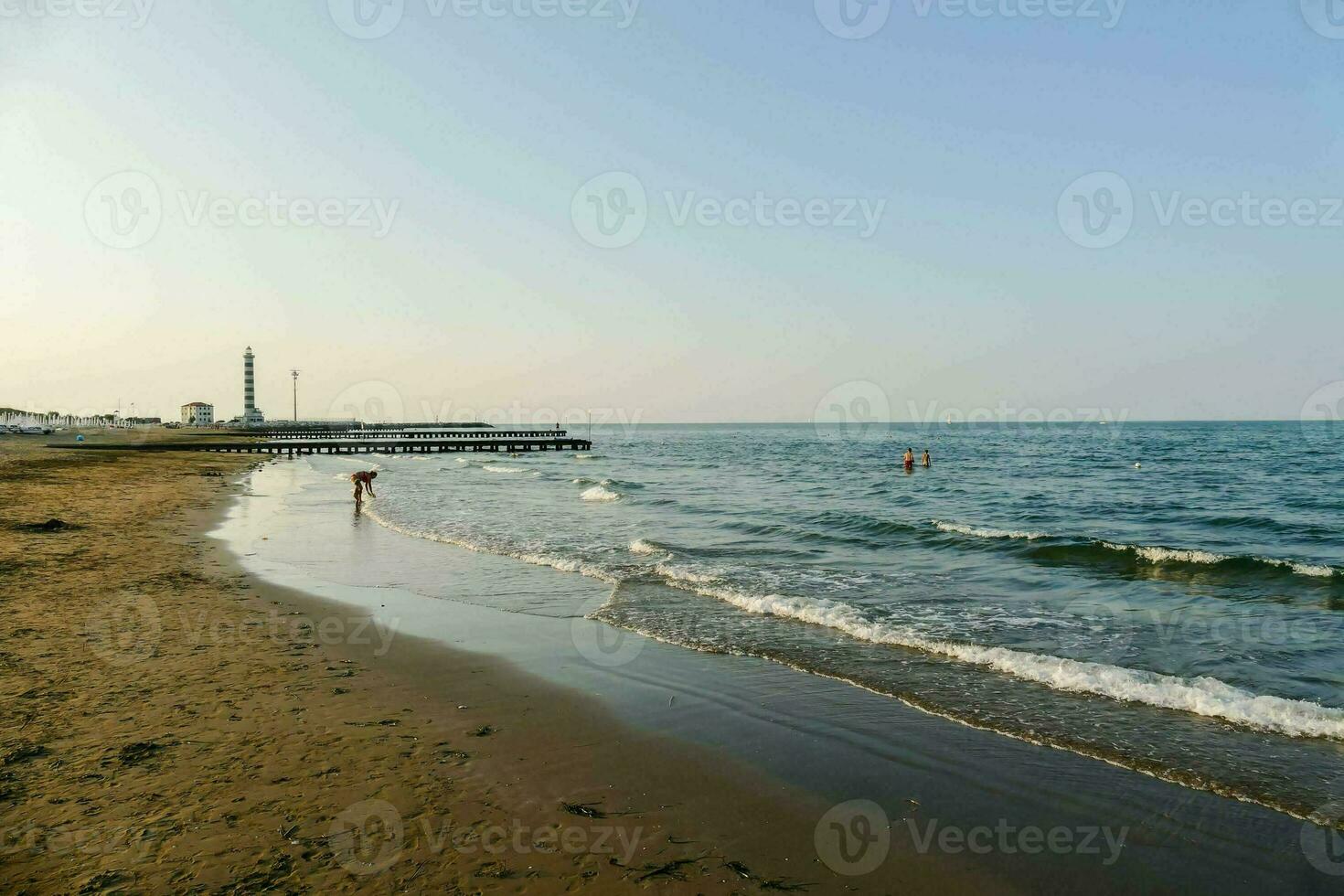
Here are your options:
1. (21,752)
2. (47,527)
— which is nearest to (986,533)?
(21,752)

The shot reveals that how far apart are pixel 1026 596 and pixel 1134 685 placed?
5.14m

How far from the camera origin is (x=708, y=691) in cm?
785

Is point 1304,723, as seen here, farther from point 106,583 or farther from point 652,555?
point 106,583

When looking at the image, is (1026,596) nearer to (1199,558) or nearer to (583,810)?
(1199,558)

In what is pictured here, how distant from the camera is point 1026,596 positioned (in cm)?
1300

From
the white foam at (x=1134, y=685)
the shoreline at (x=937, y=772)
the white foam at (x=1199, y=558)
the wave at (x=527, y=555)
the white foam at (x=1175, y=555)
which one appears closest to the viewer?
the shoreline at (x=937, y=772)

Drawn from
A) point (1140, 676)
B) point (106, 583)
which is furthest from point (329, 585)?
point (1140, 676)

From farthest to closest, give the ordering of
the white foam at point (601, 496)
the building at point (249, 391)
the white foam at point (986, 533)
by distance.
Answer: the building at point (249, 391)
the white foam at point (601, 496)
the white foam at point (986, 533)

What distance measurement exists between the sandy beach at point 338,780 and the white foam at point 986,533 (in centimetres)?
1515

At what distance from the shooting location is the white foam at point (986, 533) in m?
19.3

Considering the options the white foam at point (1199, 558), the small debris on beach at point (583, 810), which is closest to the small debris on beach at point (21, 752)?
the small debris on beach at point (583, 810)

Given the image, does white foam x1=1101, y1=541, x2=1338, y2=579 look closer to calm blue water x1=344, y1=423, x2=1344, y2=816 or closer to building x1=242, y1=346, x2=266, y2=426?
calm blue water x1=344, y1=423, x2=1344, y2=816

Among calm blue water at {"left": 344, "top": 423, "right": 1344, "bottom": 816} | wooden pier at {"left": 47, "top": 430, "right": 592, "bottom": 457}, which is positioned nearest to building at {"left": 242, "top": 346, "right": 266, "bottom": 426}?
wooden pier at {"left": 47, "top": 430, "right": 592, "bottom": 457}

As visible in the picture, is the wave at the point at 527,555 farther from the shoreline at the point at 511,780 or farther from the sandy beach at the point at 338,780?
the sandy beach at the point at 338,780
